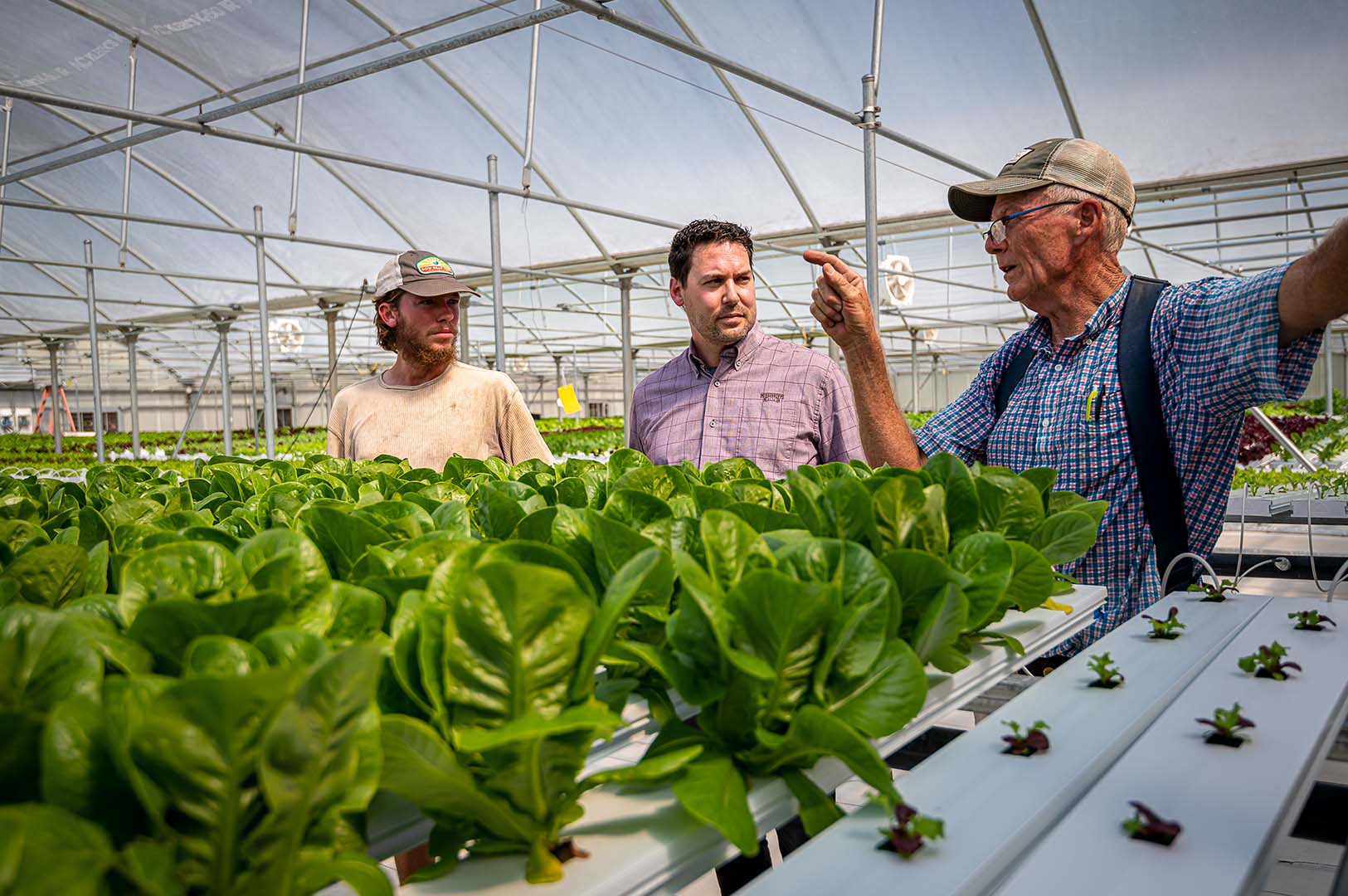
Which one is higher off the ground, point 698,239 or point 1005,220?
point 698,239

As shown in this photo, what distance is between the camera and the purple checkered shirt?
3.13 metres

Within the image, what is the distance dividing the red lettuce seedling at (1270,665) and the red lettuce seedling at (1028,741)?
0.43 meters

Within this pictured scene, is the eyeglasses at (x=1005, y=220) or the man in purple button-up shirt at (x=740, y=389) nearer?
the eyeglasses at (x=1005, y=220)

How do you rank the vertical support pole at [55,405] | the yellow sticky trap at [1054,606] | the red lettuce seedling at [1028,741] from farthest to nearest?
the vertical support pole at [55,405], the yellow sticky trap at [1054,606], the red lettuce seedling at [1028,741]

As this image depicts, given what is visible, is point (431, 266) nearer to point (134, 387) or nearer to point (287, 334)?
point (134, 387)

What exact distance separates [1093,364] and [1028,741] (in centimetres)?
142

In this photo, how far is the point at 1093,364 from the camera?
85.2 inches

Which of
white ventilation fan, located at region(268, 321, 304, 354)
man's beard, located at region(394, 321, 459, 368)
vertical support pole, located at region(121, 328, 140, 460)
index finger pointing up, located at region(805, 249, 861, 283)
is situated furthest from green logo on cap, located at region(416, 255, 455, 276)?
white ventilation fan, located at region(268, 321, 304, 354)

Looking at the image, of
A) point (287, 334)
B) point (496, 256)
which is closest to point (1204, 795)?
point (496, 256)

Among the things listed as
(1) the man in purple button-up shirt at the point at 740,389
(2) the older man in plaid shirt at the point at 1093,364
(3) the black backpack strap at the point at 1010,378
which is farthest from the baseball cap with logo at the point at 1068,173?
(1) the man in purple button-up shirt at the point at 740,389

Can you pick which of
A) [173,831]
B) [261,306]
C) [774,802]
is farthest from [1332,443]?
[261,306]

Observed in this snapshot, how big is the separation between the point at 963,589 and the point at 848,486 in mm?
199

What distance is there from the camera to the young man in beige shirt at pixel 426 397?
362cm

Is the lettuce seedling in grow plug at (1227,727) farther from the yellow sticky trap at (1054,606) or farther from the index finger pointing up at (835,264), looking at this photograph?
the index finger pointing up at (835,264)
